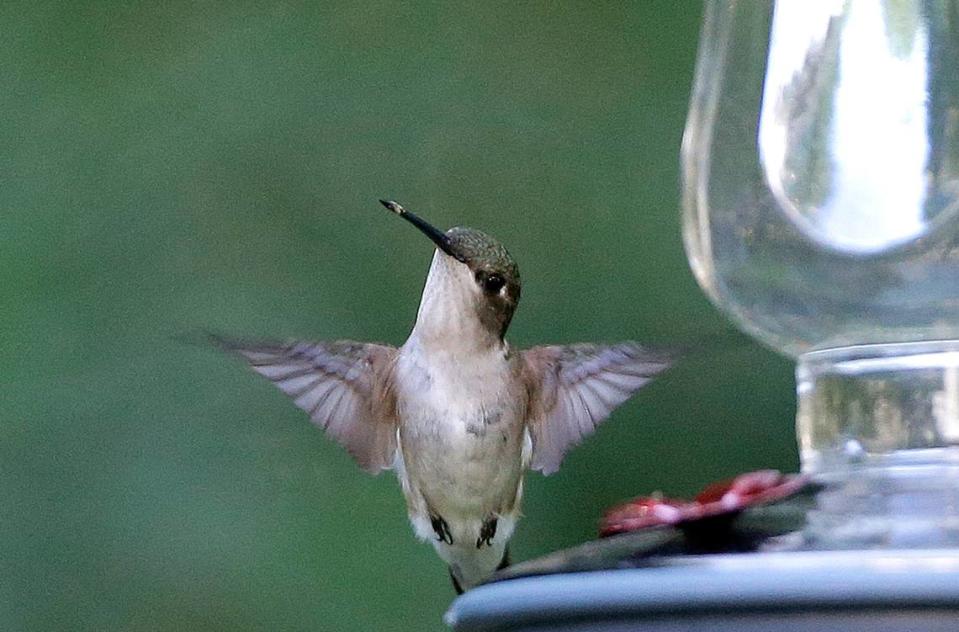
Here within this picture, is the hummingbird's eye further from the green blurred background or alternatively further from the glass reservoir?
the green blurred background

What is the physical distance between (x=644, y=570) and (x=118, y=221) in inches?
119

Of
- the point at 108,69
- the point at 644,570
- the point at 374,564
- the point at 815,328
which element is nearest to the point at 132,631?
the point at 374,564

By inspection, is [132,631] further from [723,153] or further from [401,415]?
[723,153]

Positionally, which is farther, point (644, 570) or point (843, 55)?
point (843, 55)

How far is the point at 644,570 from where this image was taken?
58.5 inches

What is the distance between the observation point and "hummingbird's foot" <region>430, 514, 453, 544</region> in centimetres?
314

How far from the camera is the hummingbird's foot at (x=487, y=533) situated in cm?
313

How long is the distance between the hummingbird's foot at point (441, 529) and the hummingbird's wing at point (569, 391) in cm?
17

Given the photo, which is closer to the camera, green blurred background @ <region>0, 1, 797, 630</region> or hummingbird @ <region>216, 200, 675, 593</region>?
hummingbird @ <region>216, 200, 675, 593</region>

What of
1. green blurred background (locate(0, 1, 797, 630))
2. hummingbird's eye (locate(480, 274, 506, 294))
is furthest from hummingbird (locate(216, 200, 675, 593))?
green blurred background (locate(0, 1, 797, 630))

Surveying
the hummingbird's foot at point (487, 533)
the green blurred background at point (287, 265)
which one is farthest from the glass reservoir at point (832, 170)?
the green blurred background at point (287, 265)

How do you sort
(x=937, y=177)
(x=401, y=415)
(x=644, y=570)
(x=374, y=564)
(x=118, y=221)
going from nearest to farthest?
(x=644, y=570), (x=937, y=177), (x=401, y=415), (x=374, y=564), (x=118, y=221)

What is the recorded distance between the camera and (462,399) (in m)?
3.08

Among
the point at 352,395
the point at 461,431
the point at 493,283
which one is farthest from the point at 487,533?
the point at 493,283
